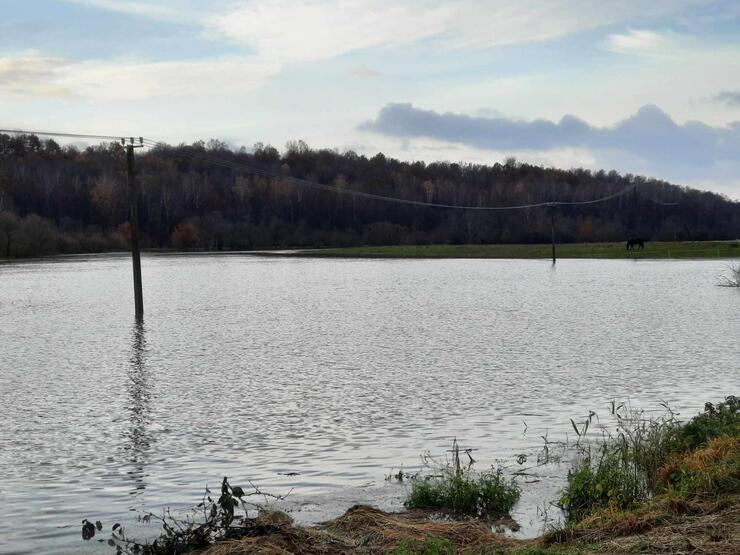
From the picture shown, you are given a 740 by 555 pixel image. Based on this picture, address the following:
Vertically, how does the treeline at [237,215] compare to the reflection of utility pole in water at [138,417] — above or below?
above

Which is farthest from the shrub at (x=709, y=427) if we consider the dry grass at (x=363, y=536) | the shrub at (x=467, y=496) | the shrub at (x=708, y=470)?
the dry grass at (x=363, y=536)

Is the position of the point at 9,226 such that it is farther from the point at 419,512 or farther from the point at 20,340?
the point at 419,512

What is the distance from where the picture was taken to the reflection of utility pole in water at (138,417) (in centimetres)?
1328

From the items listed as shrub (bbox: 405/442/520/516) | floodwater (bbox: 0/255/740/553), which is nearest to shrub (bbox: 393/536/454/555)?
shrub (bbox: 405/442/520/516)

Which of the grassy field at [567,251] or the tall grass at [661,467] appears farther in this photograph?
the grassy field at [567,251]

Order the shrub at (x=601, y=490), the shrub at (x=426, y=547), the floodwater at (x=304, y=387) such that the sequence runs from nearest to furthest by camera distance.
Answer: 1. the shrub at (x=426, y=547)
2. the shrub at (x=601, y=490)
3. the floodwater at (x=304, y=387)

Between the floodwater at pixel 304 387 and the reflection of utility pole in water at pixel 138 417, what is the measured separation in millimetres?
66

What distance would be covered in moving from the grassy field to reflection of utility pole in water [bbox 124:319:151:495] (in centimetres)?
8417

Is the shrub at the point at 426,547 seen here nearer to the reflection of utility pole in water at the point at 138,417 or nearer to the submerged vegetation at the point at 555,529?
the submerged vegetation at the point at 555,529

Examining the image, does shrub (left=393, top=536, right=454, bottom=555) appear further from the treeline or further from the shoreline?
the treeline

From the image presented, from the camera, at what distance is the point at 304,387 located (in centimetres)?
2111

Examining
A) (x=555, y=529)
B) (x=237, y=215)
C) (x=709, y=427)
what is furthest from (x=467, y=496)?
(x=237, y=215)

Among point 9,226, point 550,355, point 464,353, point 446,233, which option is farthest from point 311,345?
point 446,233

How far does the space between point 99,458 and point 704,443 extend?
920cm
